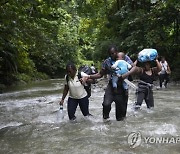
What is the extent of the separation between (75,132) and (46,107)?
15.3ft

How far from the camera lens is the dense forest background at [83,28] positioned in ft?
42.2

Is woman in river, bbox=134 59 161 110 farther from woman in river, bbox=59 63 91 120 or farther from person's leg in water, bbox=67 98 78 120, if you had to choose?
person's leg in water, bbox=67 98 78 120

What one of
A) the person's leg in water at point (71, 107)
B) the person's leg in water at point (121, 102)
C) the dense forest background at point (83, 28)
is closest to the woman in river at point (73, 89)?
the person's leg in water at point (71, 107)

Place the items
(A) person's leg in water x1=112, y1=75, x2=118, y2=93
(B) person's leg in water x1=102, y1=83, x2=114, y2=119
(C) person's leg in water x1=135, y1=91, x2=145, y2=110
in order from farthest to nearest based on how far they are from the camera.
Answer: (C) person's leg in water x1=135, y1=91, x2=145, y2=110 → (B) person's leg in water x1=102, y1=83, x2=114, y2=119 → (A) person's leg in water x1=112, y1=75, x2=118, y2=93

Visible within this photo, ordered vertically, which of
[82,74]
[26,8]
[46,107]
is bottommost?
→ [46,107]

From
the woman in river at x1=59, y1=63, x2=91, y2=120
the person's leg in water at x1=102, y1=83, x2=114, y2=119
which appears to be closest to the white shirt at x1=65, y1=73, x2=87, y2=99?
the woman in river at x1=59, y1=63, x2=91, y2=120

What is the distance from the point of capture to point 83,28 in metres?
37.5

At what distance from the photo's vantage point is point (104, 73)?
7590 millimetres

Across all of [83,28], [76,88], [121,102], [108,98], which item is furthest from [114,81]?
[83,28]

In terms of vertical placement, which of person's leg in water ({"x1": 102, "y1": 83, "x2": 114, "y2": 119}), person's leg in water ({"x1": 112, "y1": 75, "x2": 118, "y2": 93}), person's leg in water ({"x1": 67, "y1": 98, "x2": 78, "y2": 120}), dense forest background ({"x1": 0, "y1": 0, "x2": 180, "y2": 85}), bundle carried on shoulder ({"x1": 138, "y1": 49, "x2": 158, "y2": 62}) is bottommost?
person's leg in water ({"x1": 67, "y1": 98, "x2": 78, "y2": 120})

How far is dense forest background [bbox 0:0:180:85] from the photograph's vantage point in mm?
12867

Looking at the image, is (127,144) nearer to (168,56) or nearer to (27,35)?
(27,35)

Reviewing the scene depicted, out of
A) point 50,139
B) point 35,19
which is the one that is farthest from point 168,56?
point 50,139

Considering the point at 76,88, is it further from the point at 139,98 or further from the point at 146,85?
the point at 146,85
